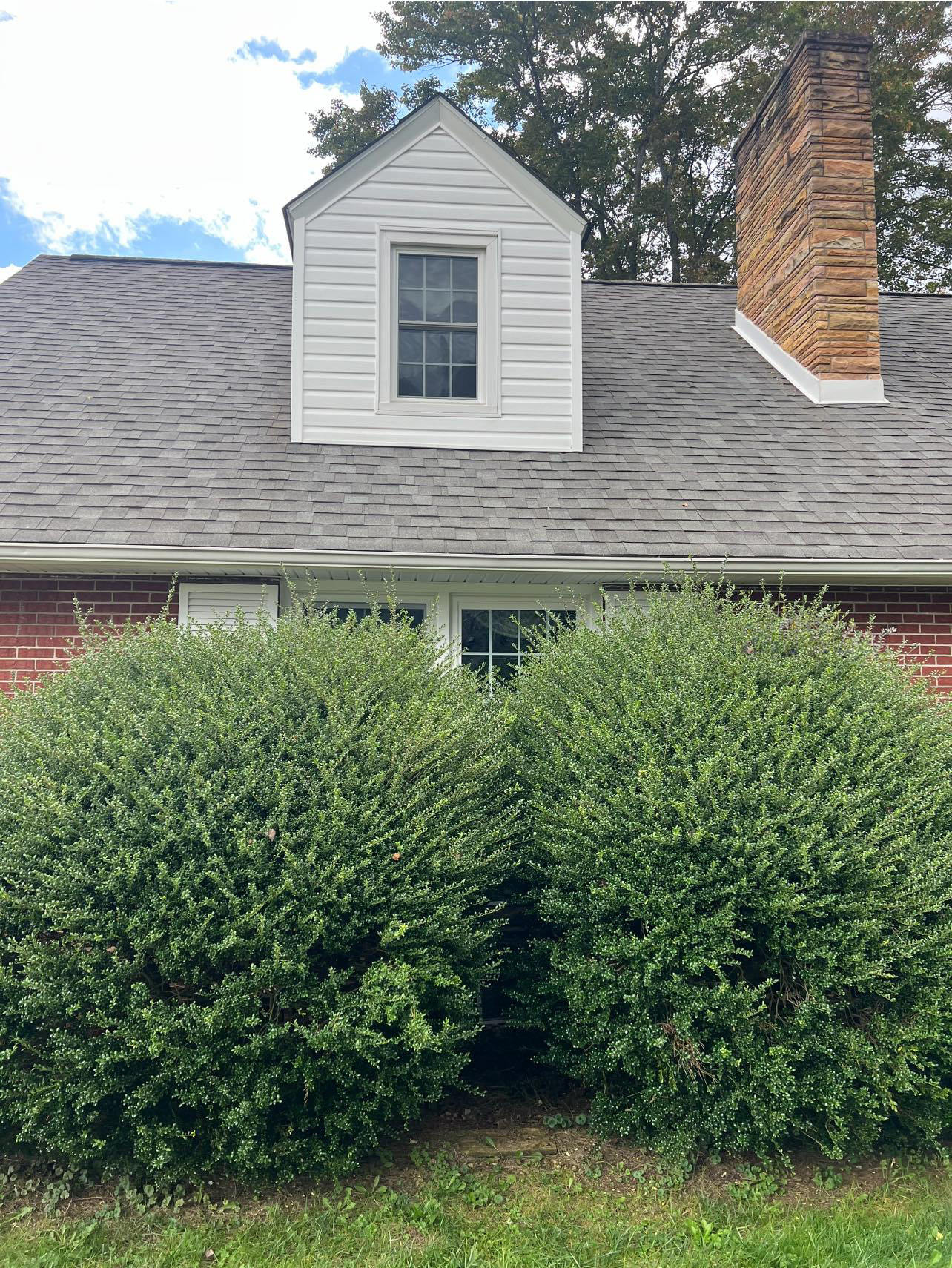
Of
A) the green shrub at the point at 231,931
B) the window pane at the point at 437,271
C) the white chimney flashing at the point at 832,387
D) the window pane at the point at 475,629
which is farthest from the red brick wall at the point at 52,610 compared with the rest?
the window pane at the point at 437,271

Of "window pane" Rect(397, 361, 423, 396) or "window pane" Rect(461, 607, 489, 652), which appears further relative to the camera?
"window pane" Rect(397, 361, 423, 396)

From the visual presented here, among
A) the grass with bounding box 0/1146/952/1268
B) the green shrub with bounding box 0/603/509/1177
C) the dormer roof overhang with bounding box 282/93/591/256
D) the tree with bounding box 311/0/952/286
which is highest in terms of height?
the tree with bounding box 311/0/952/286

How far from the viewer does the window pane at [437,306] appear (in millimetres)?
7879

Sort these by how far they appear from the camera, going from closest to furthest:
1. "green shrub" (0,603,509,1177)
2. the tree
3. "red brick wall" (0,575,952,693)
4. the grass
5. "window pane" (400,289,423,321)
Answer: the grass → "green shrub" (0,603,509,1177) → "red brick wall" (0,575,952,693) → "window pane" (400,289,423,321) → the tree

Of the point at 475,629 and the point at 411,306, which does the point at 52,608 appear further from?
the point at 411,306

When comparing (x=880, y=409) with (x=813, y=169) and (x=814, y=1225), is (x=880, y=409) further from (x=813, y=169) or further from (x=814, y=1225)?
(x=814, y=1225)

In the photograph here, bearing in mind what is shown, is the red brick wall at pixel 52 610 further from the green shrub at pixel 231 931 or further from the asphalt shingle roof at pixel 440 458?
the green shrub at pixel 231 931

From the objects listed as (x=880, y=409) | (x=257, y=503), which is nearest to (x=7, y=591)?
(x=257, y=503)

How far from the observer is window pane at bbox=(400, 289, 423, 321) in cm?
786

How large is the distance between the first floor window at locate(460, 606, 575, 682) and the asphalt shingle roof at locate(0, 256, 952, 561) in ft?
2.18

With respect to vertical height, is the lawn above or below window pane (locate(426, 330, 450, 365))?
below

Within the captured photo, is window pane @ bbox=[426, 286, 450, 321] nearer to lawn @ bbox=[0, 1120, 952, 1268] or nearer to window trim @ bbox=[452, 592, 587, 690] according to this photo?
window trim @ bbox=[452, 592, 587, 690]

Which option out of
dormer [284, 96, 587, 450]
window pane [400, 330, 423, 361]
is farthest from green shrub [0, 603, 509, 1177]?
window pane [400, 330, 423, 361]

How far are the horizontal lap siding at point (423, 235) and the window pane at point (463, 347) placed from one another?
0.29m
